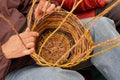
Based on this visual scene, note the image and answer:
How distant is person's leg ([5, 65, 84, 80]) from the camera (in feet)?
2.87

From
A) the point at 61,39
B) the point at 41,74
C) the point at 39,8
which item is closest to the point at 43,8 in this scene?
the point at 39,8

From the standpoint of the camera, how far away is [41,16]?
3.31ft

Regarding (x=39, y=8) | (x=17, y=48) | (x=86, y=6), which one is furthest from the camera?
(x=86, y=6)

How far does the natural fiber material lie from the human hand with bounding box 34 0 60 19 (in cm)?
2

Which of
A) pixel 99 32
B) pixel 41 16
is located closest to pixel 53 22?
pixel 41 16

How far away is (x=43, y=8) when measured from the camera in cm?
100

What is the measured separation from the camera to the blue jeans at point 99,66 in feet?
2.91

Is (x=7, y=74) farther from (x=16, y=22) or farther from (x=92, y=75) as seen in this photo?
(x=92, y=75)

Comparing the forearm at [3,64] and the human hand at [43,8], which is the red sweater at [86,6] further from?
the forearm at [3,64]

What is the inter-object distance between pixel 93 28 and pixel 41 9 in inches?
7.7

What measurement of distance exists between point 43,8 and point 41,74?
0.24 m

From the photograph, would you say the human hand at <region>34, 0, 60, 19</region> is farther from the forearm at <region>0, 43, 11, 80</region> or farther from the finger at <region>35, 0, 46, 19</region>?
→ the forearm at <region>0, 43, 11, 80</region>

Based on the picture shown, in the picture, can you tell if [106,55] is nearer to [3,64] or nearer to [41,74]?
[41,74]

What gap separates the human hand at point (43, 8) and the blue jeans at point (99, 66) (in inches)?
5.8
